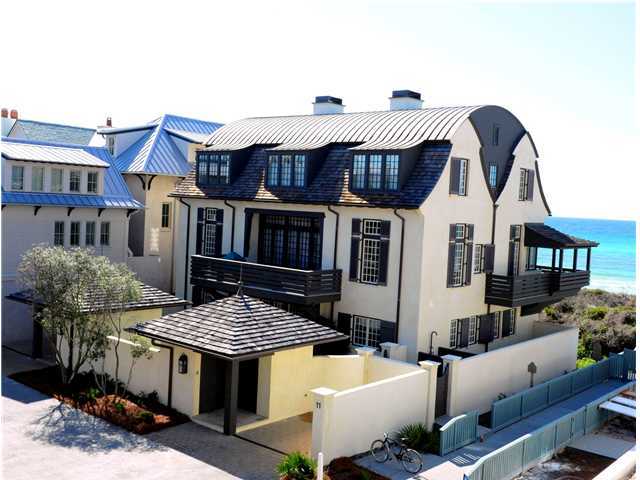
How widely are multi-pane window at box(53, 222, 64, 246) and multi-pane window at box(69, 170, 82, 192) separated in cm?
165

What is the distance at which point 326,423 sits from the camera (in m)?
16.0

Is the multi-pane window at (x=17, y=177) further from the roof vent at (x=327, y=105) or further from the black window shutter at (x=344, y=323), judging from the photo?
the black window shutter at (x=344, y=323)

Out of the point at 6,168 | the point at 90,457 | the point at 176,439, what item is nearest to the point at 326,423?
the point at 176,439

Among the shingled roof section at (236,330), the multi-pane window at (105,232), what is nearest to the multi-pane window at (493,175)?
the shingled roof section at (236,330)

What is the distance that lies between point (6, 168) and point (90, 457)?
51.3ft

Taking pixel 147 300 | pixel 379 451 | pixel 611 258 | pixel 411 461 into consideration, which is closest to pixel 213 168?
pixel 147 300

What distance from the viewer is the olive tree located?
1977 cm

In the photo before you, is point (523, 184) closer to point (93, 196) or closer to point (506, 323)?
point (506, 323)

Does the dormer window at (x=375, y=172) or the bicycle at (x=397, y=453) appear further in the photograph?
the dormer window at (x=375, y=172)

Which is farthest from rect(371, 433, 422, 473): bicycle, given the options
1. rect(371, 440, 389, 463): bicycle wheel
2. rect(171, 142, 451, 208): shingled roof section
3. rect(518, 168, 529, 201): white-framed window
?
rect(518, 168, 529, 201): white-framed window

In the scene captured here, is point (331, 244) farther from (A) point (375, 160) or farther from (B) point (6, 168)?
(B) point (6, 168)

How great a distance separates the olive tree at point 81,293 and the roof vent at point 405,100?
13.8 meters

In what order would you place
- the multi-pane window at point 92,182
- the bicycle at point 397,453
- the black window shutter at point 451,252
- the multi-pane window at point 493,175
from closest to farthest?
1. the bicycle at point 397,453
2. the black window shutter at point 451,252
3. the multi-pane window at point 493,175
4. the multi-pane window at point 92,182

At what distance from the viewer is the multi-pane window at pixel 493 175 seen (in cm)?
2630
